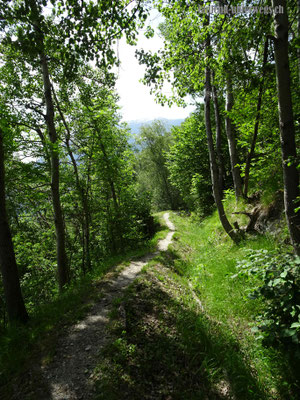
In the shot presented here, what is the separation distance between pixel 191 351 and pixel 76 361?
7.03 feet

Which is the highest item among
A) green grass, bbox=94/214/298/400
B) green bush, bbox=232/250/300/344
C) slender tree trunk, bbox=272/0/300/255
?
slender tree trunk, bbox=272/0/300/255

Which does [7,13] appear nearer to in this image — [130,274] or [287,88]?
[287,88]

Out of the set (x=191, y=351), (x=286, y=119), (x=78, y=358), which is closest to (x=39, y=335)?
(x=78, y=358)

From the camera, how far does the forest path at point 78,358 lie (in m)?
3.19

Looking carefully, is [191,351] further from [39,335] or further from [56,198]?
[56,198]

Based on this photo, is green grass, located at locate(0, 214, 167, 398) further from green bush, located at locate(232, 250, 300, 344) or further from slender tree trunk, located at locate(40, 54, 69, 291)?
green bush, located at locate(232, 250, 300, 344)

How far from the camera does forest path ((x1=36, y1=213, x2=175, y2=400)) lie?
3.19 meters

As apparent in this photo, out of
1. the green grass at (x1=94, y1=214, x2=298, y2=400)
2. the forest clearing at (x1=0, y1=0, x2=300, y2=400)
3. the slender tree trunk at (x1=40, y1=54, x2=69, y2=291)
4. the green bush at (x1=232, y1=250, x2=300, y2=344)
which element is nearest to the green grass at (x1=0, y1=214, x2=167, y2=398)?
the forest clearing at (x1=0, y1=0, x2=300, y2=400)

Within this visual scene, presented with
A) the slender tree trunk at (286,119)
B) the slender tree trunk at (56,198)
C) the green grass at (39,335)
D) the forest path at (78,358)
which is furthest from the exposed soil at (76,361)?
the slender tree trunk at (286,119)

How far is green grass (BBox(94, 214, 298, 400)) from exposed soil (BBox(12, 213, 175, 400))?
22cm

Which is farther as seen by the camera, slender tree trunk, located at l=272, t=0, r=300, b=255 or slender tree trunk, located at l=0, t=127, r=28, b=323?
slender tree trunk, located at l=0, t=127, r=28, b=323

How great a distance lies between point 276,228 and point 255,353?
11.8 feet

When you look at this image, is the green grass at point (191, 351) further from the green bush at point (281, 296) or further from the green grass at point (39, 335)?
the green grass at point (39, 335)

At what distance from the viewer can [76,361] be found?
373 centimetres
